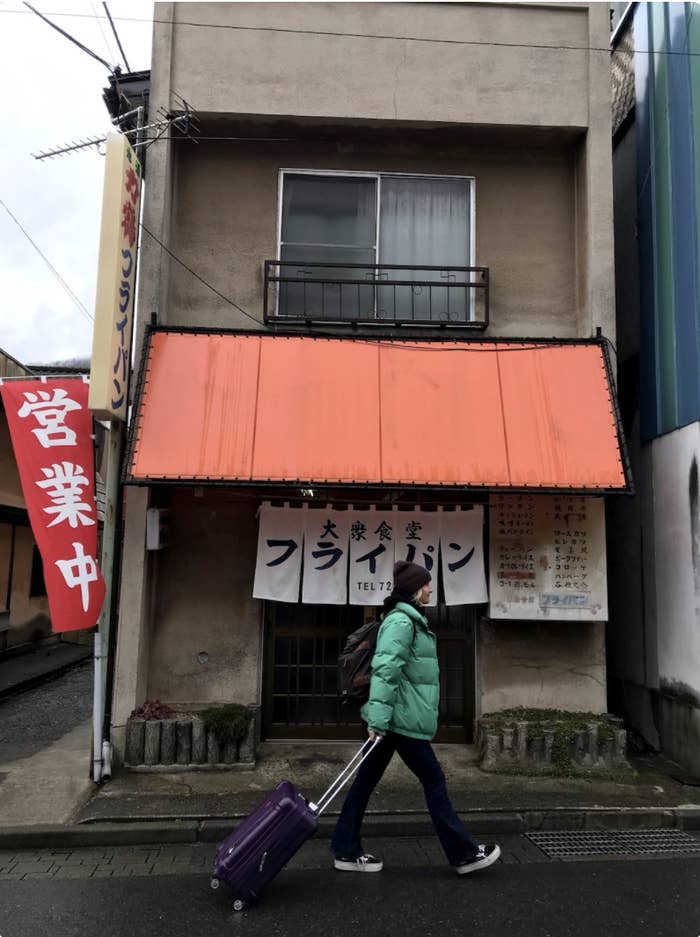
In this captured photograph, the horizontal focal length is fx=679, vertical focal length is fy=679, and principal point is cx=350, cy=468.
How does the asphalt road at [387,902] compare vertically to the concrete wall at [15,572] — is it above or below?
below

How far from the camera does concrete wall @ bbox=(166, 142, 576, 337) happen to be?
25.8ft

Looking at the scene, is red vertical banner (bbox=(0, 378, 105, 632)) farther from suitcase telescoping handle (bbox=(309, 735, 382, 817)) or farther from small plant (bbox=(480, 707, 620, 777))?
small plant (bbox=(480, 707, 620, 777))

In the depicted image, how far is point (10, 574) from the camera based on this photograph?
14.6 metres

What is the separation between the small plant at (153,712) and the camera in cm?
675

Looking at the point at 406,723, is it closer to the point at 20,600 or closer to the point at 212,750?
the point at 212,750

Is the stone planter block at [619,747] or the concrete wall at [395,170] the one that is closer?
the stone planter block at [619,747]

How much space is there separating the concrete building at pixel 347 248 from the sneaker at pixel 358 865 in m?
2.68

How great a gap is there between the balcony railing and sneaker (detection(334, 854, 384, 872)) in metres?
5.46

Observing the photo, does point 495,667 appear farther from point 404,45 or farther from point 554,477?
point 404,45

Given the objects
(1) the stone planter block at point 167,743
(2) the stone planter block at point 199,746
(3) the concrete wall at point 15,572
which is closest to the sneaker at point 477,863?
(2) the stone planter block at point 199,746

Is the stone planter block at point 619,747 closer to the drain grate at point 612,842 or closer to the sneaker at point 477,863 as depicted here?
the drain grate at point 612,842

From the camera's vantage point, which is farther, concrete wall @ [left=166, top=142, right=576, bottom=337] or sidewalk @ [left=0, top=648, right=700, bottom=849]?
concrete wall @ [left=166, top=142, right=576, bottom=337]

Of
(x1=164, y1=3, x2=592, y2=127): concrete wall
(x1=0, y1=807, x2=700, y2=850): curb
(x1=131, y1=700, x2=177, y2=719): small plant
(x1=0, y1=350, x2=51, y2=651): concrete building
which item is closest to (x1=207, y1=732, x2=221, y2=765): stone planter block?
(x1=131, y1=700, x2=177, y2=719): small plant

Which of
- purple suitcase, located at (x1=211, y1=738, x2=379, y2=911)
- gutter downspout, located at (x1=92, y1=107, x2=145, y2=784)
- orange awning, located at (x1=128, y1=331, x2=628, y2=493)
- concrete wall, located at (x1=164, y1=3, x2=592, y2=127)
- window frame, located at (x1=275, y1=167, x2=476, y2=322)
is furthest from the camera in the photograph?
window frame, located at (x1=275, y1=167, x2=476, y2=322)
